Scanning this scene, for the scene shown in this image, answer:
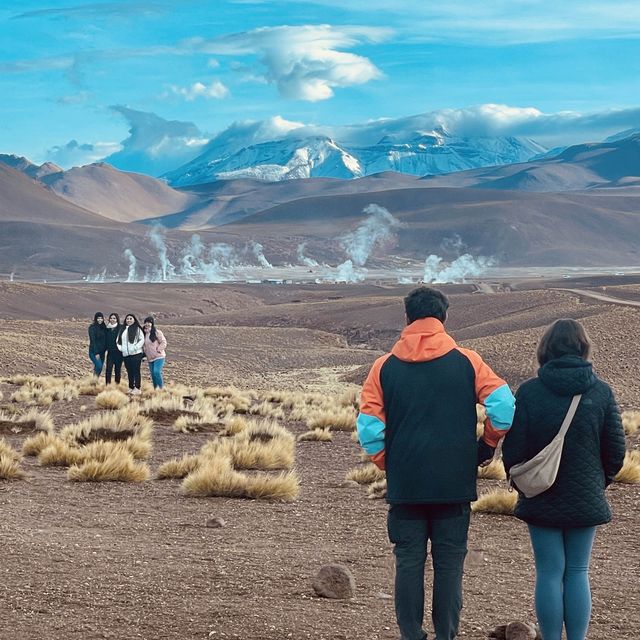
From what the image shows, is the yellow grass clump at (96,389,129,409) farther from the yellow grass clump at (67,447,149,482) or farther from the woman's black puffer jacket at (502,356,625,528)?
the woman's black puffer jacket at (502,356,625,528)

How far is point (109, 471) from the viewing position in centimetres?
1123

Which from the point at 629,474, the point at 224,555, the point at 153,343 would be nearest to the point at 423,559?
the point at 224,555

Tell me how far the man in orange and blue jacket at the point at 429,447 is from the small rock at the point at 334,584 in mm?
1229

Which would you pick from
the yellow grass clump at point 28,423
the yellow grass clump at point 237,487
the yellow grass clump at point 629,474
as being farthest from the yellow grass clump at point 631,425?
the yellow grass clump at point 28,423

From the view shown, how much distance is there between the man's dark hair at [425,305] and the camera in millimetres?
5363

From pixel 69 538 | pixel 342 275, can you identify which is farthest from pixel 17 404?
pixel 342 275

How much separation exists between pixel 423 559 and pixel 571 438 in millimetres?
934

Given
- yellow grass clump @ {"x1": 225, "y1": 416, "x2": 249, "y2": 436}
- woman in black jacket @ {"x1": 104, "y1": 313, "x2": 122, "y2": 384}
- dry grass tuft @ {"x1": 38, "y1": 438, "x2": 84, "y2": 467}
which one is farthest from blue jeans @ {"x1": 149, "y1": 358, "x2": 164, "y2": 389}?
dry grass tuft @ {"x1": 38, "y1": 438, "x2": 84, "y2": 467}

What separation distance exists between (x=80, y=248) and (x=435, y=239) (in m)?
57.6

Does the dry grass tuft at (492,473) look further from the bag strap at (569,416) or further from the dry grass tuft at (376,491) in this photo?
the bag strap at (569,416)

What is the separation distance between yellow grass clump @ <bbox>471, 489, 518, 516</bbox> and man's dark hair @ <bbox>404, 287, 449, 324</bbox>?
4.65 m

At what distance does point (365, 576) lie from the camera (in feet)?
23.7

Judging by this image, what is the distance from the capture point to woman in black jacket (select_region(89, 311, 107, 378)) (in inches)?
846

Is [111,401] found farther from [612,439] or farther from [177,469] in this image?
[612,439]
